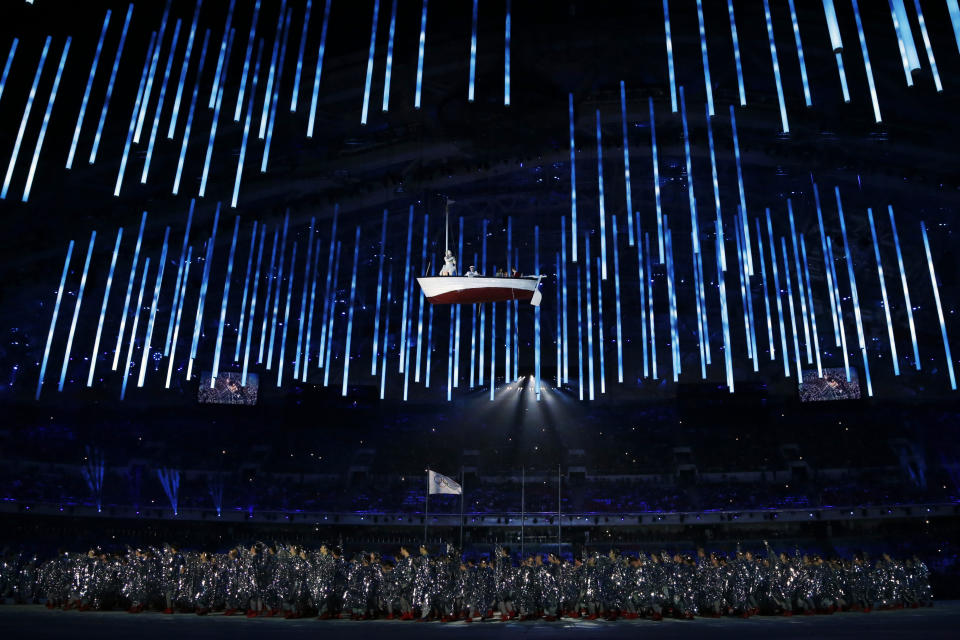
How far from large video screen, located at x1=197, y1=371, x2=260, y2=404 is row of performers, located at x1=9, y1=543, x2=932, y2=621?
28757mm

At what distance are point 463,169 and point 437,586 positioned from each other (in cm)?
2007

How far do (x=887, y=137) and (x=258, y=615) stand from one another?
29332 millimetres

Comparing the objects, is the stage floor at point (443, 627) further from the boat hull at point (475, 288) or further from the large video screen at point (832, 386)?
the large video screen at point (832, 386)

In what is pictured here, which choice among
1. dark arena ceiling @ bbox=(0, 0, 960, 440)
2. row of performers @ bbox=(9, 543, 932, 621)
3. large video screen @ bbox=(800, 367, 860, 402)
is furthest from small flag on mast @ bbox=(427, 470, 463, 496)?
large video screen @ bbox=(800, 367, 860, 402)

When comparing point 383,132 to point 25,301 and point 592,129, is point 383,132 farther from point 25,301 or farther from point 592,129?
point 25,301

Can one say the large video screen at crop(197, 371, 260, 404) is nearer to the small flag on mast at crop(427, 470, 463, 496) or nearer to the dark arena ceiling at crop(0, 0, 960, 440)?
the dark arena ceiling at crop(0, 0, 960, 440)

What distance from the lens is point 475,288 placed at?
19.3m

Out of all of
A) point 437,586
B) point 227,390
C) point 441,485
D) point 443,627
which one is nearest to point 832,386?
point 441,485

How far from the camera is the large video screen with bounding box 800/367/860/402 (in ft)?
153

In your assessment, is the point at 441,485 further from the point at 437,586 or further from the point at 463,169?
the point at 463,169

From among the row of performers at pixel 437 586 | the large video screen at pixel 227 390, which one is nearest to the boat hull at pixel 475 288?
the row of performers at pixel 437 586

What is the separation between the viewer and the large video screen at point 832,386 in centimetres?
4674

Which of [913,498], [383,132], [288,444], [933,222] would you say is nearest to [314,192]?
[383,132]

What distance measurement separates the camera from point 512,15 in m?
25.6
